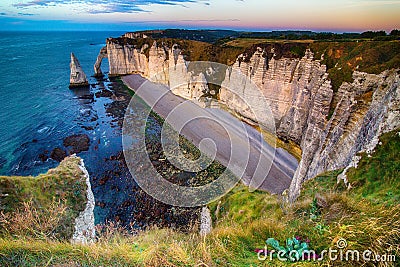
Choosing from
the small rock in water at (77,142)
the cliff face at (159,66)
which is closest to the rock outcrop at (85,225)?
the small rock in water at (77,142)

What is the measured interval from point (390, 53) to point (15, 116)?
4477 cm

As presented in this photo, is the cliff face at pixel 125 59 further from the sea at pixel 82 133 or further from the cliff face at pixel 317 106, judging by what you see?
the cliff face at pixel 317 106

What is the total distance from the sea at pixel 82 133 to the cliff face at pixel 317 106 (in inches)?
414

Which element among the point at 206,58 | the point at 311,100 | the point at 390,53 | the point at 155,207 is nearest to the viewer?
the point at 390,53

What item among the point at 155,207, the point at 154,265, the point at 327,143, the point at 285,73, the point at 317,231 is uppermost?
the point at 285,73

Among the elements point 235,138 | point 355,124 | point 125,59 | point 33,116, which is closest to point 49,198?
point 355,124

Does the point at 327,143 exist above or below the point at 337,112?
below

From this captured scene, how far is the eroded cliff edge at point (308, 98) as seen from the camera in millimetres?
10841

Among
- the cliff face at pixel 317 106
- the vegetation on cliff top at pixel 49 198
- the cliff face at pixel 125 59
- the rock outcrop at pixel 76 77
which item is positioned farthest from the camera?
the cliff face at pixel 125 59

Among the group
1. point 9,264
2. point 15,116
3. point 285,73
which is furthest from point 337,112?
point 15,116

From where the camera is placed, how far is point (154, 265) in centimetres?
395

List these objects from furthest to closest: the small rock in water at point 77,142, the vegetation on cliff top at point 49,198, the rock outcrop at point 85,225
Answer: the small rock in water at point 77,142 → the rock outcrop at point 85,225 → the vegetation on cliff top at point 49,198

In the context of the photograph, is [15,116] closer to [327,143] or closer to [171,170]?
[171,170]

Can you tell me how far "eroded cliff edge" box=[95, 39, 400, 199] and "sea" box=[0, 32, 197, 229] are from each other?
32.9 ft
